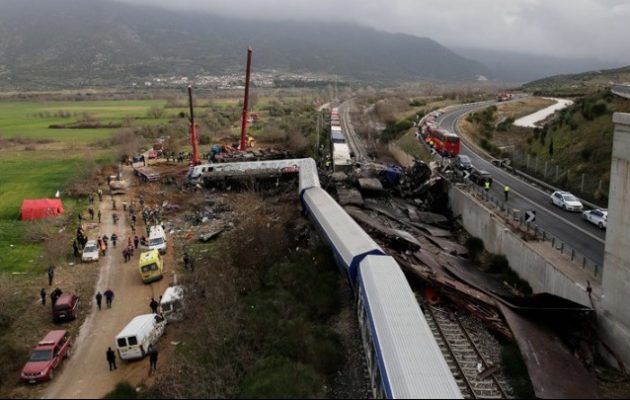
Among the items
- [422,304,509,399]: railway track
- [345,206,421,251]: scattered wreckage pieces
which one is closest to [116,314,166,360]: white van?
[422,304,509,399]: railway track

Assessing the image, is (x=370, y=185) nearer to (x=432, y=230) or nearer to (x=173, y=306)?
(x=432, y=230)

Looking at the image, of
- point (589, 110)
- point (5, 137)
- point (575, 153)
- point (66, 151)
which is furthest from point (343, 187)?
point (5, 137)

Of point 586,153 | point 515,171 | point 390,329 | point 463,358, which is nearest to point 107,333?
point 390,329

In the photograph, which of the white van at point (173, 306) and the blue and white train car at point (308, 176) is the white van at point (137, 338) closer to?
the white van at point (173, 306)

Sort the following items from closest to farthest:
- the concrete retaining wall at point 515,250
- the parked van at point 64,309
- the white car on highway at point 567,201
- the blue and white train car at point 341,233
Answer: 1. the blue and white train car at point 341,233
2. the concrete retaining wall at point 515,250
3. the parked van at point 64,309
4. the white car on highway at point 567,201

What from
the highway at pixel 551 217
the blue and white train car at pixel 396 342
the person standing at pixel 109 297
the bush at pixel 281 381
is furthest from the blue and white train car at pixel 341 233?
the person standing at pixel 109 297

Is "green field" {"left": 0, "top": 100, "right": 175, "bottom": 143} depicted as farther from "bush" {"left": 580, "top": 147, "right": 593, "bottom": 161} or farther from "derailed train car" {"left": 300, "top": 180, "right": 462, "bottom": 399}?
"derailed train car" {"left": 300, "top": 180, "right": 462, "bottom": 399}
